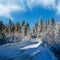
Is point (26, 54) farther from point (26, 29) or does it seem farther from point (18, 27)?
point (18, 27)

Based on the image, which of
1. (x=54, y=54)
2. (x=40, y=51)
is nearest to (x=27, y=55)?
(x=40, y=51)

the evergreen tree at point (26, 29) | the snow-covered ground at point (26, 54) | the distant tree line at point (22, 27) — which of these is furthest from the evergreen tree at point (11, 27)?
the snow-covered ground at point (26, 54)

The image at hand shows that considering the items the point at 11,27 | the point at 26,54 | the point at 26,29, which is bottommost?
the point at 26,54

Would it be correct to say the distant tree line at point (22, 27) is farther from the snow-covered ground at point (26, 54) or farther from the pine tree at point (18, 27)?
the snow-covered ground at point (26, 54)

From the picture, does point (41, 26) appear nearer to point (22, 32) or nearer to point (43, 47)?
point (22, 32)

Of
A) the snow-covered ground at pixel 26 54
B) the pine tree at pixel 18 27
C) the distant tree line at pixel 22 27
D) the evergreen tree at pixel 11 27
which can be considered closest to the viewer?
the snow-covered ground at pixel 26 54

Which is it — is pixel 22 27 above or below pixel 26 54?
above

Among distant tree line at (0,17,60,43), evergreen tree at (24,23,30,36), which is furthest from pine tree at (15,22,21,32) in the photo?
evergreen tree at (24,23,30,36)

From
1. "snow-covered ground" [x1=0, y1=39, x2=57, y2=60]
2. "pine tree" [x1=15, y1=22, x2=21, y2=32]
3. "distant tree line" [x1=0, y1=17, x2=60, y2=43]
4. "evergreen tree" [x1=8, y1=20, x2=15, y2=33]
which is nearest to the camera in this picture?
"snow-covered ground" [x1=0, y1=39, x2=57, y2=60]

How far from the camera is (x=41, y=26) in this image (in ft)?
259

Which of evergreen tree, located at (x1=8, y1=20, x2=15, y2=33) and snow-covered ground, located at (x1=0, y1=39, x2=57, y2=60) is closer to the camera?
snow-covered ground, located at (x1=0, y1=39, x2=57, y2=60)

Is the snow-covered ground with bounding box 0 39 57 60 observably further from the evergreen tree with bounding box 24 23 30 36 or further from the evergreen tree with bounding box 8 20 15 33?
the evergreen tree with bounding box 8 20 15 33

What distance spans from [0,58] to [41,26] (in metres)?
45.0

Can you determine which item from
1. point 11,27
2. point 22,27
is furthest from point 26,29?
point 11,27
